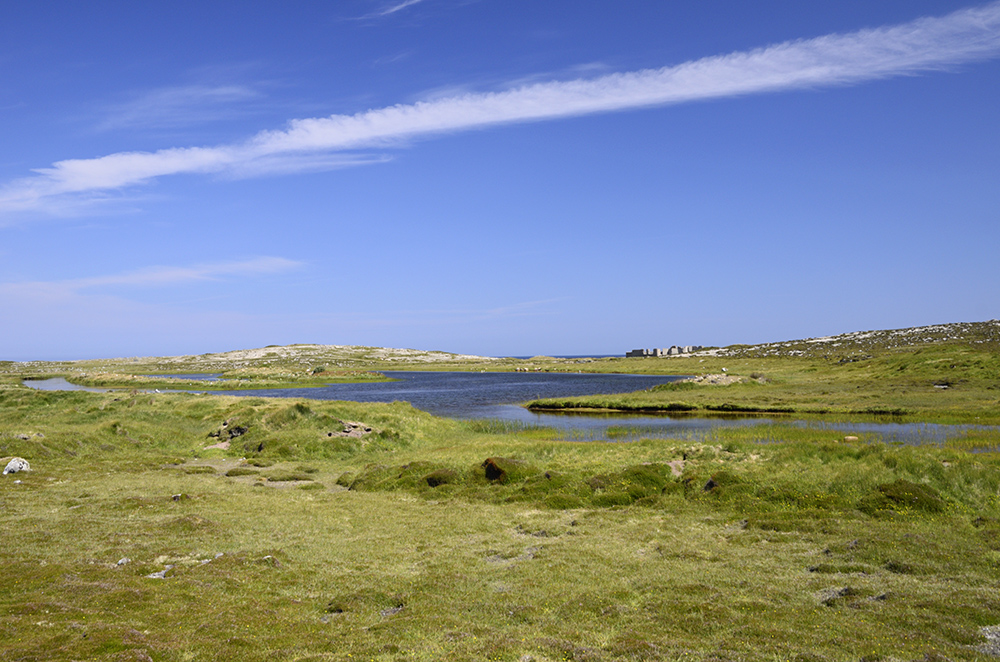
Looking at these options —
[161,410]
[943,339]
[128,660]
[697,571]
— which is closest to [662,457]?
[697,571]

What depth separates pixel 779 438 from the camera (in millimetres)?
46812

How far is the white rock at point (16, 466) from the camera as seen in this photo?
36.0 meters

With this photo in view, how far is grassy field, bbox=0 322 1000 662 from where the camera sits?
12.9 meters

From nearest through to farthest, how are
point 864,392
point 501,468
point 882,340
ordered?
point 501,468, point 864,392, point 882,340

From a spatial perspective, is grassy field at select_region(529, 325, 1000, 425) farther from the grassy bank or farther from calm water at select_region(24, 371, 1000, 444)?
calm water at select_region(24, 371, 1000, 444)

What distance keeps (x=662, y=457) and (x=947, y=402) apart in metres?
46.2

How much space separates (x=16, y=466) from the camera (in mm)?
36406

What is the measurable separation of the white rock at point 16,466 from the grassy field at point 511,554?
22.7 inches

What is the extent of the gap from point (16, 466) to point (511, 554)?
1388 inches

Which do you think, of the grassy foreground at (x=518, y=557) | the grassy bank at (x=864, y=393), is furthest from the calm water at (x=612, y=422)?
the grassy foreground at (x=518, y=557)

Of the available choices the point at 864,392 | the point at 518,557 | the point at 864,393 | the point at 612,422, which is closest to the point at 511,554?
the point at 518,557

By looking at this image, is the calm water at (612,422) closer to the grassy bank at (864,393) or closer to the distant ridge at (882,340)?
the grassy bank at (864,393)

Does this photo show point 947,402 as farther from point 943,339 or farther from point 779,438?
point 943,339

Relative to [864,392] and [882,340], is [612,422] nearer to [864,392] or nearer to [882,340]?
[864,392]
